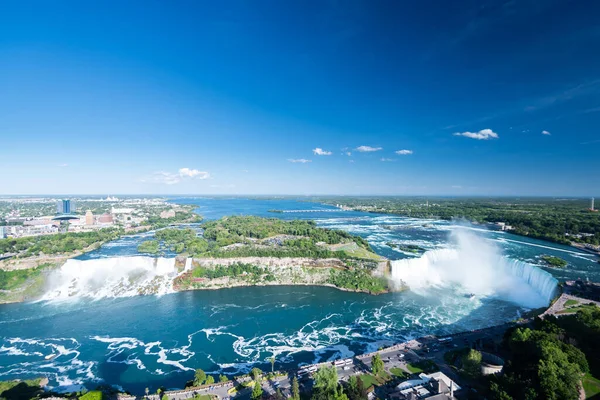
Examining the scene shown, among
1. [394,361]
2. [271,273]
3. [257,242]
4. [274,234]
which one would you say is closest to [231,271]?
[271,273]

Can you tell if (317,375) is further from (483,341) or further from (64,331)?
(64,331)

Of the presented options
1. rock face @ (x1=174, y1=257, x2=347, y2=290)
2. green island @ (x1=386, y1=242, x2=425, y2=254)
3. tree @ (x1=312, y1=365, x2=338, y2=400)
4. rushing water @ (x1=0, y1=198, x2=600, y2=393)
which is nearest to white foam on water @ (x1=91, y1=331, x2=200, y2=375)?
rushing water @ (x1=0, y1=198, x2=600, y2=393)

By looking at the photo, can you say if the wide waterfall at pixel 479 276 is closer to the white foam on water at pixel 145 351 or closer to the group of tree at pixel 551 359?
the group of tree at pixel 551 359

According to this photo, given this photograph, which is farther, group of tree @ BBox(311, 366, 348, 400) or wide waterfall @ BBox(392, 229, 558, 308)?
wide waterfall @ BBox(392, 229, 558, 308)

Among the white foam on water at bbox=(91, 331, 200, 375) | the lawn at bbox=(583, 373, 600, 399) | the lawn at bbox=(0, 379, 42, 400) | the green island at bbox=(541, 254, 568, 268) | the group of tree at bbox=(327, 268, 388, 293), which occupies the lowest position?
the white foam on water at bbox=(91, 331, 200, 375)

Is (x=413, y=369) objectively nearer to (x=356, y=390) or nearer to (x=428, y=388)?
(x=428, y=388)

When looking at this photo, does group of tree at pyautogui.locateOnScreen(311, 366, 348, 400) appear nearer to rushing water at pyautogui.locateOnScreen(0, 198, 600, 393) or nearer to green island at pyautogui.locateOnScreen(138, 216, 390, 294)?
rushing water at pyautogui.locateOnScreen(0, 198, 600, 393)
